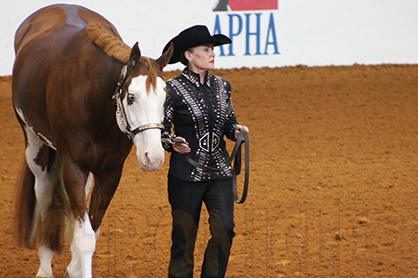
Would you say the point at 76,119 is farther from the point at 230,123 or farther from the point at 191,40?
the point at 230,123

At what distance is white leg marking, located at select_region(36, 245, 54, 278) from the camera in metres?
3.52

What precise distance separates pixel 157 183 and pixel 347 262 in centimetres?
213

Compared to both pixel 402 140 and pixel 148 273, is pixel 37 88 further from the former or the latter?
pixel 402 140

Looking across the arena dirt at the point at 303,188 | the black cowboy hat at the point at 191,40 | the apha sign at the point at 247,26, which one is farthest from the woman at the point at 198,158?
the apha sign at the point at 247,26

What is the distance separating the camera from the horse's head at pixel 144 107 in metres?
2.45

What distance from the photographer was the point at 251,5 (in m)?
7.23

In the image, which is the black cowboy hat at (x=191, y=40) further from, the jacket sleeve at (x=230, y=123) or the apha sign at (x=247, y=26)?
the apha sign at (x=247, y=26)

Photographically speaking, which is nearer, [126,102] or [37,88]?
[126,102]

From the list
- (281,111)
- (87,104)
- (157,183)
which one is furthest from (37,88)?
(281,111)

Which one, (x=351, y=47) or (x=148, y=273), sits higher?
(x=351, y=47)

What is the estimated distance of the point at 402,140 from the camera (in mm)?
5848

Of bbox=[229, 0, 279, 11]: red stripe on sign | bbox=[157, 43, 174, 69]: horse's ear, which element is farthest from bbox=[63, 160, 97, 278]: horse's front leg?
bbox=[229, 0, 279, 11]: red stripe on sign

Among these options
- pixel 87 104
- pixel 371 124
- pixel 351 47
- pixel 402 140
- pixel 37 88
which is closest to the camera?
pixel 87 104

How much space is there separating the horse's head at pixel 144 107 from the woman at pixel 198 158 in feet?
1.00
